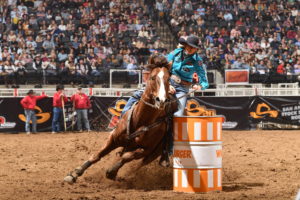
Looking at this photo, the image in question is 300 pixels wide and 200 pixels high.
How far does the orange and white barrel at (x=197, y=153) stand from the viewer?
7.32 m

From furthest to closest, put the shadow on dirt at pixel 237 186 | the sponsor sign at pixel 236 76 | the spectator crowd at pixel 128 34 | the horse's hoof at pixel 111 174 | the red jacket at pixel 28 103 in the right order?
the spectator crowd at pixel 128 34 < the sponsor sign at pixel 236 76 < the red jacket at pixel 28 103 < the horse's hoof at pixel 111 174 < the shadow on dirt at pixel 237 186

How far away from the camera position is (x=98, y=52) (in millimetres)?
24594

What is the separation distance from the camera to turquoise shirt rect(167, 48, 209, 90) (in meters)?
8.45

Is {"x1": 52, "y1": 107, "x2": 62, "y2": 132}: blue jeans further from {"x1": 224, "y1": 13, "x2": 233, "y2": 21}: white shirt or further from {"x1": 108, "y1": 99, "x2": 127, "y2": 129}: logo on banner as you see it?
{"x1": 224, "y1": 13, "x2": 233, "y2": 21}: white shirt

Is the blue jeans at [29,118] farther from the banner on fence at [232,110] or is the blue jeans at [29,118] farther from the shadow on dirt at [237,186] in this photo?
the shadow on dirt at [237,186]

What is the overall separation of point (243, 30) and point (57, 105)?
1247 centimetres

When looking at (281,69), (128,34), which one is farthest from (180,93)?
(128,34)

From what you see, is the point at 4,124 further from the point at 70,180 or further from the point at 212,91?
the point at 70,180

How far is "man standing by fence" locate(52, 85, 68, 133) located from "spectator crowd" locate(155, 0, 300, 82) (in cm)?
737

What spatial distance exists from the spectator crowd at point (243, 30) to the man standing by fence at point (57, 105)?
7366 mm

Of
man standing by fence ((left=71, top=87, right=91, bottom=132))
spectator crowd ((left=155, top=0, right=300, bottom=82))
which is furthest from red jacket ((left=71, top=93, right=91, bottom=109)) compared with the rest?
spectator crowd ((left=155, top=0, right=300, bottom=82))

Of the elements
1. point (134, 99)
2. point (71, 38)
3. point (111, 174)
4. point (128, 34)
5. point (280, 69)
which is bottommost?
point (111, 174)

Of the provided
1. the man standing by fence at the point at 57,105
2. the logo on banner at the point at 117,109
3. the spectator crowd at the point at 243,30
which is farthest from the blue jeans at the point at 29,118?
the spectator crowd at the point at 243,30

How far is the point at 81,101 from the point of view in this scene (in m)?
19.4
